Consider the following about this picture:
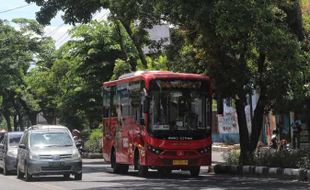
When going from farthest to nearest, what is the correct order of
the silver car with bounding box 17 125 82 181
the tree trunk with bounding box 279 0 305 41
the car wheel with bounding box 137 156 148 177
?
the car wheel with bounding box 137 156 148 177 → the tree trunk with bounding box 279 0 305 41 → the silver car with bounding box 17 125 82 181

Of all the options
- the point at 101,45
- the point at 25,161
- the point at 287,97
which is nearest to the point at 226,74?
the point at 287,97

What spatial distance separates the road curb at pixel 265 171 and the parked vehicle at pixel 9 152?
26.3 feet

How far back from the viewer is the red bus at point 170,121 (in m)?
21.9

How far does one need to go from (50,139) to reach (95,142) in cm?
2102

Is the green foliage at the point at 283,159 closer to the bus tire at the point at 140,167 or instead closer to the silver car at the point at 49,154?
the bus tire at the point at 140,167

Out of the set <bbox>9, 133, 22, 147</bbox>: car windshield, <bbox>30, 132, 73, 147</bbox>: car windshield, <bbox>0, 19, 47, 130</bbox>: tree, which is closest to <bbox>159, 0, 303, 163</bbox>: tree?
<bbox>30, 132, 73, 147</bbox>: car windshield

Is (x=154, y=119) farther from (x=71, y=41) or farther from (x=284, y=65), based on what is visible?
(x=71, y=41)

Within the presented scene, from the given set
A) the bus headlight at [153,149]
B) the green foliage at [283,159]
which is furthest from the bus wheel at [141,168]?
the green foliage at [283,159]

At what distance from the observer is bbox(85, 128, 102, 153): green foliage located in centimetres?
4278

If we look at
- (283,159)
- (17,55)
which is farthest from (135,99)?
(17,55)

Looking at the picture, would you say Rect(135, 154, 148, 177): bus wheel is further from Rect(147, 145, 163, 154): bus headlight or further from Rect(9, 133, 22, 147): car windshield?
Rect(9, 133, 22, 147): car windshield

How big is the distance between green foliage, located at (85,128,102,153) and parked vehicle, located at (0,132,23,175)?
15108 millimetres

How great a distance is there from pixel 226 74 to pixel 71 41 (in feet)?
63.4

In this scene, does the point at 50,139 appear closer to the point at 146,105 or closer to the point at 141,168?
the point at 141,168
